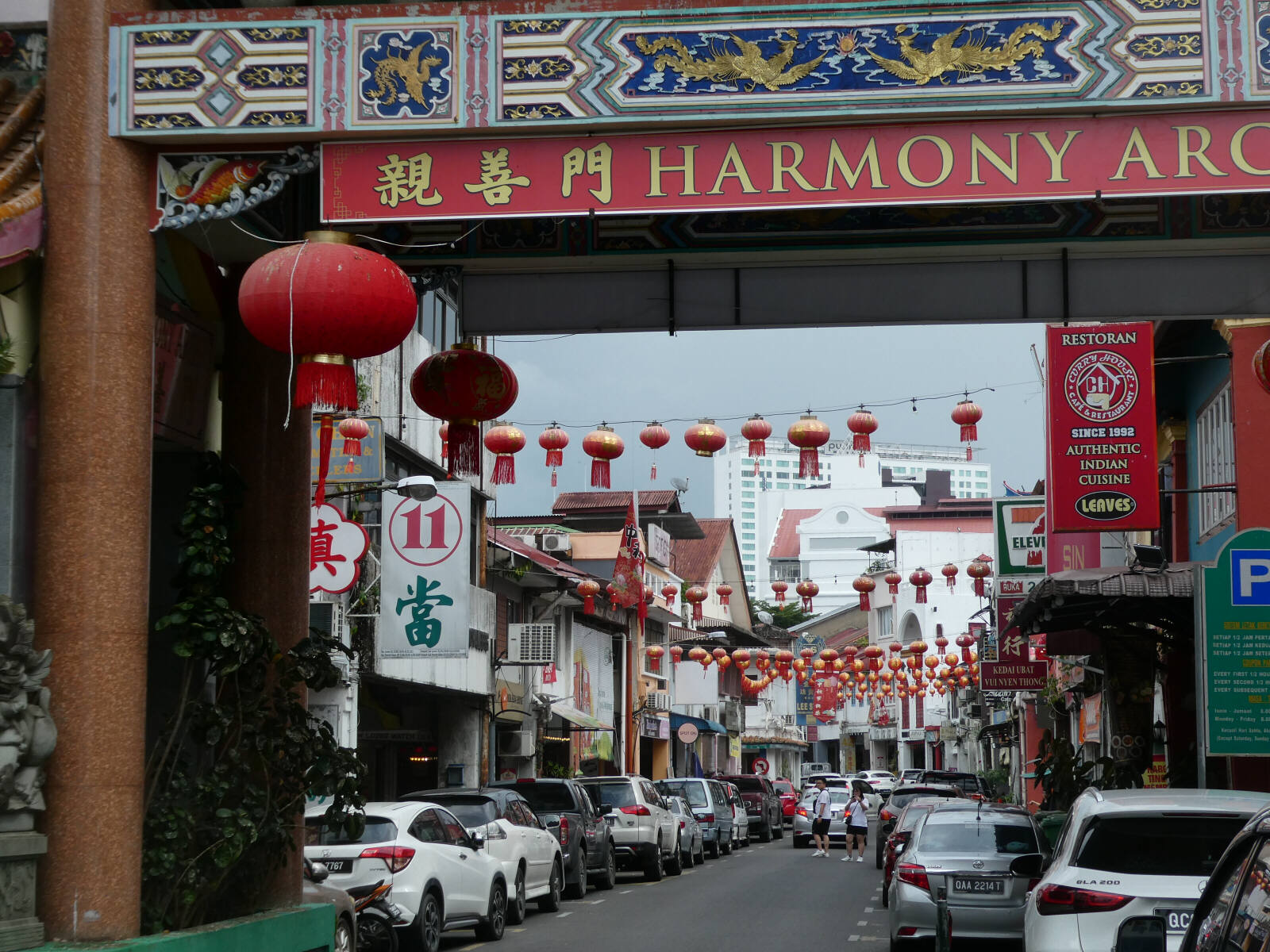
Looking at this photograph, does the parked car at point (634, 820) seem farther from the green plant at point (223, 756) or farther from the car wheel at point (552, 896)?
the green plant at point (223, 756)

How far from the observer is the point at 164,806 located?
8.61 m

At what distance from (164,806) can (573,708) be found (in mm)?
36487

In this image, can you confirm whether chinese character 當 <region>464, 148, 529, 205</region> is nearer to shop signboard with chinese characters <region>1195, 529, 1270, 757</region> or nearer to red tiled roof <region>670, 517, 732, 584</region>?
shop signboard with chinese characters <region>1195, 529, 1270, 757</region>

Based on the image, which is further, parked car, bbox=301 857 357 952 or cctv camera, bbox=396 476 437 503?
Answer: cctv camera, bbox=396 476 437 503

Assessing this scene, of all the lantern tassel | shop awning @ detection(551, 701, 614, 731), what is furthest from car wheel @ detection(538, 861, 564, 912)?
shop awning @ detection(551, 701, 614, 731)

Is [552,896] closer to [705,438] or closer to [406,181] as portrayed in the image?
[705,438]

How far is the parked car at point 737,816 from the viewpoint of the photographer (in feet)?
135

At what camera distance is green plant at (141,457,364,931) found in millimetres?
8562

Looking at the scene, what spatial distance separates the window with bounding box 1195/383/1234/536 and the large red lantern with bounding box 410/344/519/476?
40.2ft

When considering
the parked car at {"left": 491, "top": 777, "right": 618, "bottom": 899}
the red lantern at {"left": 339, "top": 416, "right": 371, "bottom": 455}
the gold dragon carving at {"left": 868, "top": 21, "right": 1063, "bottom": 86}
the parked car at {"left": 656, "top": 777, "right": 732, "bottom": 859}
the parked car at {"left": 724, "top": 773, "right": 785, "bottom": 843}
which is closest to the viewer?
the gold dragon carving at {"left": 868, "top": 21, "right": 1063, "bottom": 86}

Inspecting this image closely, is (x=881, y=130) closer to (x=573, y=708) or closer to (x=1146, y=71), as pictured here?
(x=1146, y=71)

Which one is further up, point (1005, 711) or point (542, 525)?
point (542, 525)

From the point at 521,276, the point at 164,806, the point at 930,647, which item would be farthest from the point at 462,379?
the point at 930,647

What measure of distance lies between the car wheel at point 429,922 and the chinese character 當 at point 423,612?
327 inches
